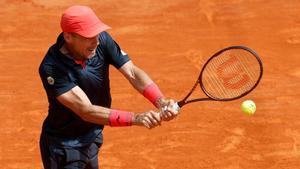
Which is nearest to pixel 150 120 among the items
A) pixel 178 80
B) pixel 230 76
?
pixel 230 76

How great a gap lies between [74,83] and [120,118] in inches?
19.3

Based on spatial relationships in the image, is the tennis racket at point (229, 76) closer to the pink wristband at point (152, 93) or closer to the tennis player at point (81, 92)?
the pink wristband at point (152, 93)

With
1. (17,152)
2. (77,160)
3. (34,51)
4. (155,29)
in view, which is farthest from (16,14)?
(77,160)

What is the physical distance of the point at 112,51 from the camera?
5.34 meters

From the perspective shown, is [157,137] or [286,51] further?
[286,51]

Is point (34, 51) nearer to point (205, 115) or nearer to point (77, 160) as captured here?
point (205, 115)

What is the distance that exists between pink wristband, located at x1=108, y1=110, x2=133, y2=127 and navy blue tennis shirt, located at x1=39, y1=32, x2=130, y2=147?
Result: 383mm

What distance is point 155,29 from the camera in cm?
1052

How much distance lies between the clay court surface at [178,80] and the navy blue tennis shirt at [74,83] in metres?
1.95

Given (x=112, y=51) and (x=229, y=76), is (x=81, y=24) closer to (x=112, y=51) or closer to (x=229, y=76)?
(x=112, y=51)

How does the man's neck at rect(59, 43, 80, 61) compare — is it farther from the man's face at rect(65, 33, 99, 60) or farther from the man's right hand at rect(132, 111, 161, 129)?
the man's right hand at rect(132, 111, 161, 129)

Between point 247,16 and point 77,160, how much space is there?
239 inches

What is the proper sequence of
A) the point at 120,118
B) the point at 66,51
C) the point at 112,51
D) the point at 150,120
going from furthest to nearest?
the point at 112,51
the point at 66,51
the point at 120,118
the point at 150,120

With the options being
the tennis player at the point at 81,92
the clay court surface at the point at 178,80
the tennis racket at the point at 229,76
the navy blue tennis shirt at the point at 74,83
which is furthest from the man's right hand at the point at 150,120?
the clay court surface at the point at 178,80
